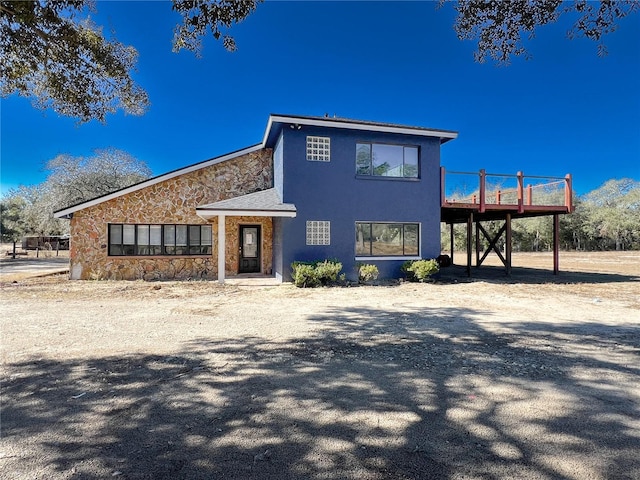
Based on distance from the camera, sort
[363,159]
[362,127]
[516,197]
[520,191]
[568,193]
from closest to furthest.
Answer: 1. [362,127]
2. [363,159]
3. [520,191]
4. [568,193]
5. [516,197]

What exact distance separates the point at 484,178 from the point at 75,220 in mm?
16093

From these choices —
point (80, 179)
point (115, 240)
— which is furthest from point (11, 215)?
point (115, 240)

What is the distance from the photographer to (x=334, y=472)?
2387mm

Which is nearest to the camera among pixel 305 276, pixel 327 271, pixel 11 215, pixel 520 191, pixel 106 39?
pixel 106 39

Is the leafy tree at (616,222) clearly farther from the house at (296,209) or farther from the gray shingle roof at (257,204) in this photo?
the gray shingle roof at (257,204)

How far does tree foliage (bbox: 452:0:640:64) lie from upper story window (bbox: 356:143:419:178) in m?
7.32

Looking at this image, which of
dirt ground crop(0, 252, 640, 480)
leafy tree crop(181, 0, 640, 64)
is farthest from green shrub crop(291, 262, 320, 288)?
leafy tree crop(181, 0, 640, 64)

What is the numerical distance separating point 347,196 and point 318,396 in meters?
10.8

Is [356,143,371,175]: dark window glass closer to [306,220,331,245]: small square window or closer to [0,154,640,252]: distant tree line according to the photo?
[306,220,331,245]: small square window

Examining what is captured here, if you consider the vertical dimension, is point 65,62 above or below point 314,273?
above

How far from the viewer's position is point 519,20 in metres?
6.32

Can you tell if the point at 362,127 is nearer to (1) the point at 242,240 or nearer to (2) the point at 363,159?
(2) the point at 363,159

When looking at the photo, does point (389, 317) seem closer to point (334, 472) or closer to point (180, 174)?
point (334, 472)

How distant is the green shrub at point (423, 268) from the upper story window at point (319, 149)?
521 cm
